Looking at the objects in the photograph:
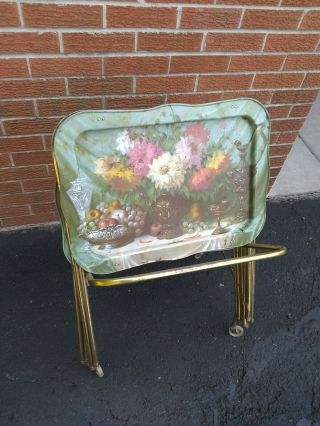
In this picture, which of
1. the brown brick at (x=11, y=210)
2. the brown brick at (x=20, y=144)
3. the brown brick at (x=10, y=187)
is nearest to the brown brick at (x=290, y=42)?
the brown brick at (x=20, y=144)

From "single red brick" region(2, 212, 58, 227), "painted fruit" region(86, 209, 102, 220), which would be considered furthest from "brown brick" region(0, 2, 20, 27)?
"single red brick" region(2, 212, 58, 227)

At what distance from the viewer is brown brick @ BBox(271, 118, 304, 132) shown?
7.17ft

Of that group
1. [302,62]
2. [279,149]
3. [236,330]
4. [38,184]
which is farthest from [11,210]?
[302,62]

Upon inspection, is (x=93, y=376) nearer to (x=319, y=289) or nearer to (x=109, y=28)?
(x=319, y=289)

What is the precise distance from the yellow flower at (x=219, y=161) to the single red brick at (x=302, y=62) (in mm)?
707

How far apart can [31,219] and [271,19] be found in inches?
64.5

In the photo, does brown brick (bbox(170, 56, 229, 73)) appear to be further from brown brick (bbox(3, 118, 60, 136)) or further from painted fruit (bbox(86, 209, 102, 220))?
painted fruit (bbox(86, 209, 102, 220))

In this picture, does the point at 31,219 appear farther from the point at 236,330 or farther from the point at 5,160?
the point at 236,330

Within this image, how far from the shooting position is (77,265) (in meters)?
1.47

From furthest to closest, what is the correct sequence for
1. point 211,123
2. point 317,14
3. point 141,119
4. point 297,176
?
point 297,176
point 317,14
point 211,123
point 141,119

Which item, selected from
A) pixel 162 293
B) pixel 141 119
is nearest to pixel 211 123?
pixel 141 119

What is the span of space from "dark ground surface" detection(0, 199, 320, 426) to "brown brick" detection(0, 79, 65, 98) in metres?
0.93

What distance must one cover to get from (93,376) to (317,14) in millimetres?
1938

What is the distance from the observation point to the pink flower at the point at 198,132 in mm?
1462
